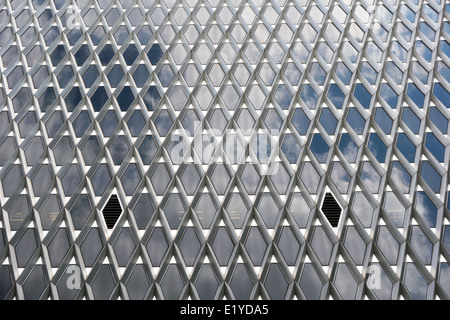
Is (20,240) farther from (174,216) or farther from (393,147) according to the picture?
(393,147)

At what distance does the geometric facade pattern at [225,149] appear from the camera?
17500mm

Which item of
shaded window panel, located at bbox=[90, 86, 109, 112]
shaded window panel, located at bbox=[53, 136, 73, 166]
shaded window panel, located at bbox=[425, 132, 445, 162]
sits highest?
shaded window panel, located at bbox=[90, 86, 109, 112]

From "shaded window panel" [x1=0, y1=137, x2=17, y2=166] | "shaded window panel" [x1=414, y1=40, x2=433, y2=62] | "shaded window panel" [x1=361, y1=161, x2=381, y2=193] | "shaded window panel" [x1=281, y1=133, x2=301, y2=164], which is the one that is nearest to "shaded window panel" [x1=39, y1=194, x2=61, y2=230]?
"shaded window panel" [x1=0, y1=137, x2=17, y2=166]

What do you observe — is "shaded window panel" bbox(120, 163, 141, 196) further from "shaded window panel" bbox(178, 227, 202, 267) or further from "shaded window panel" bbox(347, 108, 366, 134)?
"shaded window panel" bbox(347, 108, 366, 134)

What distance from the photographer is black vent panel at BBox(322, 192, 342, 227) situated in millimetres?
18234

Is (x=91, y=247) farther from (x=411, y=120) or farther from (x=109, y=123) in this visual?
(x=411, y=120)

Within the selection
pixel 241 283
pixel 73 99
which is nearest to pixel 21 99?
pixel 73 99

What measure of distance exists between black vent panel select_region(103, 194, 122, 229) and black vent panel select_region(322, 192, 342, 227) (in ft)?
30.3

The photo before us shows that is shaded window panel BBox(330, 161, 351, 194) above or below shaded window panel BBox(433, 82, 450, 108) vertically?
below

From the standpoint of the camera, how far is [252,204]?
18.6m

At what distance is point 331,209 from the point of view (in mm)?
18516

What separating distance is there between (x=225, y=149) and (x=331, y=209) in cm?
564
